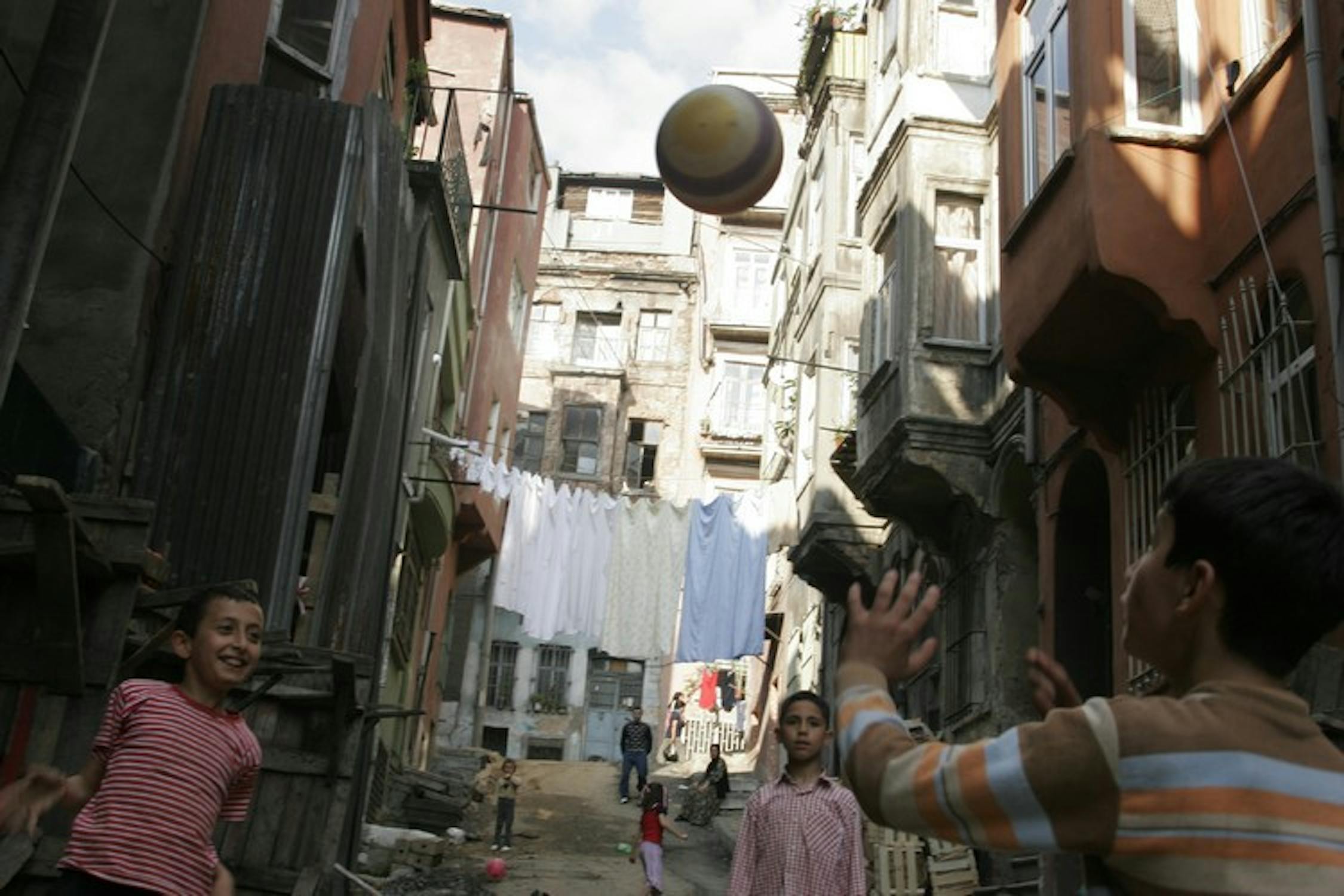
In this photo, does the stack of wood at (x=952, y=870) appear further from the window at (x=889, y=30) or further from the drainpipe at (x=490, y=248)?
the drainpipe at (x=490, y=248)

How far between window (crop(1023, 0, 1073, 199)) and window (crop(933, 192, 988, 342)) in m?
4.30

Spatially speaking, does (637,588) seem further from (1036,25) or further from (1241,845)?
(1241,845)

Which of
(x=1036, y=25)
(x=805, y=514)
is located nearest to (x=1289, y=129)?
(x=1036, y=25)

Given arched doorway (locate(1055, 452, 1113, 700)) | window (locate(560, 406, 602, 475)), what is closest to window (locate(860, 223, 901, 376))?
arched doorway (locate(1055, 452, 1113, 700))

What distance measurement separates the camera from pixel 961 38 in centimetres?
1983

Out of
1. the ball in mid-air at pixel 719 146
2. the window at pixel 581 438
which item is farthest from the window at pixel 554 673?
the ball in mid-air at pixel 719 146

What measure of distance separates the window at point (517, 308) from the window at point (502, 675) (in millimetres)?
10785

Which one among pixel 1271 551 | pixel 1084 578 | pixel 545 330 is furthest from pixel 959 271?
pixel 545 330

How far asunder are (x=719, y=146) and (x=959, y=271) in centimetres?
899

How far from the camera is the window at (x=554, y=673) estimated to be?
42719 mm

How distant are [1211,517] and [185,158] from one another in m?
10.3

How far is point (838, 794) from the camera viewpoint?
625 cm

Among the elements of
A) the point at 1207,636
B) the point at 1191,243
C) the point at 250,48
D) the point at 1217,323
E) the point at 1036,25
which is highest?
the point at 1036,25

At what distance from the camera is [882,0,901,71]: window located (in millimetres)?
21141
